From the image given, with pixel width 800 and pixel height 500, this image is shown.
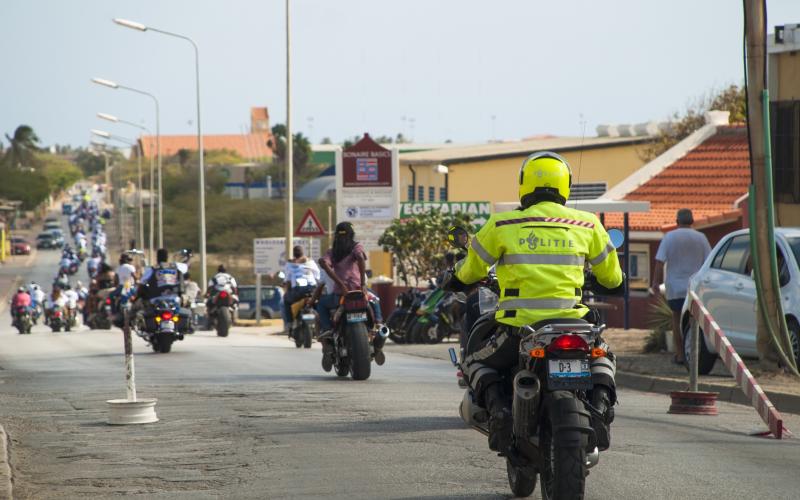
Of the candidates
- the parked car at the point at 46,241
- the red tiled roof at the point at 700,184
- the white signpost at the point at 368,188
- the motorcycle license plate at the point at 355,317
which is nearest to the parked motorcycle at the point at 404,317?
the red tiled roof at the point at 700,184

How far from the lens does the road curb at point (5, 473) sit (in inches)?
333

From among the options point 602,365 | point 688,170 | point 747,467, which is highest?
point 688,170

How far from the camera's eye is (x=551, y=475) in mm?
7340

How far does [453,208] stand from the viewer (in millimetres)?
42594

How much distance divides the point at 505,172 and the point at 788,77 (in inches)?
1351

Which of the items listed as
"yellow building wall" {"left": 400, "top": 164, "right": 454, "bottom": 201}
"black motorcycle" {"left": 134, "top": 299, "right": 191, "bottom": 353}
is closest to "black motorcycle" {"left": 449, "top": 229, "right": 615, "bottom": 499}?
"black motorcycle" {"left": 134, "top": 299, "right": 191, "bottom": 353}

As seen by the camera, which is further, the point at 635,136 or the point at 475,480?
the point at 635,136

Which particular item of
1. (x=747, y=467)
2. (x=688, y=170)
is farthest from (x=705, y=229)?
(x=747, y=467)

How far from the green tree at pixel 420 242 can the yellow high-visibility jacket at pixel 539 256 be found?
29.4m

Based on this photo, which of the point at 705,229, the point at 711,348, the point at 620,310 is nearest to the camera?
the point at 711,348

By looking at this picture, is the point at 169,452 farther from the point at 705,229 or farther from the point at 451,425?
the point at 705,229

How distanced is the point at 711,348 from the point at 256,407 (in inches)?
229

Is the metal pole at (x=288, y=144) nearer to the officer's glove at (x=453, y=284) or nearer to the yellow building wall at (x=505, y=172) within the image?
the yellow building wall at (x=505, y=172)

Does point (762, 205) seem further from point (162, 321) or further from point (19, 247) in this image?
point (19, 247)
